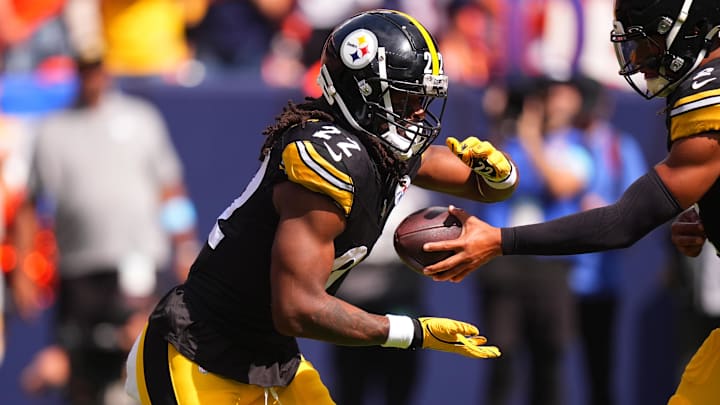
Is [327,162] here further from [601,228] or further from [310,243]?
[601,228]

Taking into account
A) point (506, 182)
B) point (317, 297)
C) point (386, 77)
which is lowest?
point (317, 297)

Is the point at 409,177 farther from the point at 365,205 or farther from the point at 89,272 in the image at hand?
the point at 89,272

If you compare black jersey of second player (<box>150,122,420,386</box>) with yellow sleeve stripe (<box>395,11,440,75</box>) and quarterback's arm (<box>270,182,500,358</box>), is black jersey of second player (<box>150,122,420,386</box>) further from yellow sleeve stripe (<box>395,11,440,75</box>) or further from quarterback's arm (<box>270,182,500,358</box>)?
yellow sleeve stripe (<box>395,11,440,75</box>)

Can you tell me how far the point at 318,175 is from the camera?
12.6 feet

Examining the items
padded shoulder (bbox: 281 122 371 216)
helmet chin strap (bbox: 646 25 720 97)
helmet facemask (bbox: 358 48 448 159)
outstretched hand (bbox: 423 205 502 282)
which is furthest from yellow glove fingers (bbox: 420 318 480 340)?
helmet chin strap (bbox: 646 25 720 97)

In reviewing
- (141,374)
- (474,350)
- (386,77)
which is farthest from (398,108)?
(141,374)

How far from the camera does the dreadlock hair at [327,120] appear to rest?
4070mm

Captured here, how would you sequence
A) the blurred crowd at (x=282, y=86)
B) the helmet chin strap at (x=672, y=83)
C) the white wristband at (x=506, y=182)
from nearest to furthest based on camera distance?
the helmet chin strap at (x=672, y=83), the white wristband at (x=506, y=182), the blurred crowd at (x=282, y=86)

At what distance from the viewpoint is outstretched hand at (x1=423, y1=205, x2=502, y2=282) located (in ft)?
13.6

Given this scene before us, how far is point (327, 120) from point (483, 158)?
52 cm

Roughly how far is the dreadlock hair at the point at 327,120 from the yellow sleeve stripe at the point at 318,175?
0.60 ft

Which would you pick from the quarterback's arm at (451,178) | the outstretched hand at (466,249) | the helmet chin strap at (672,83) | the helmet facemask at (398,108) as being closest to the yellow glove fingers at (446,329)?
the outstretched hand at (466,249)

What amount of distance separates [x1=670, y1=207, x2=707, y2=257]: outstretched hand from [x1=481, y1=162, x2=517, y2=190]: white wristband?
58cm

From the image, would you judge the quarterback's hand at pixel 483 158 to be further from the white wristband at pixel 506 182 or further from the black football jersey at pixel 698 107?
A: the black football jersey at pixel 698 107
